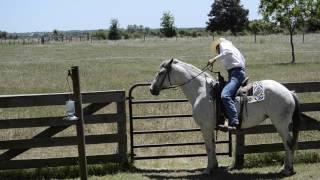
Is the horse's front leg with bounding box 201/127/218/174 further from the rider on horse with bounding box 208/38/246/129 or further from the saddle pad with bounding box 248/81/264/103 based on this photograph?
the saddle pad with bounding box 248/81/264/103

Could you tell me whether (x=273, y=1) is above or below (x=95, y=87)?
above

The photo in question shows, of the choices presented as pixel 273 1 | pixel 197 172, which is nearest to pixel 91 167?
pixel 197 172

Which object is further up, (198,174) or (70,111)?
(70,111)

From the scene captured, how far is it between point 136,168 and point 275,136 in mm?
4619

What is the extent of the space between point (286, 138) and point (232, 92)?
4.30 ft

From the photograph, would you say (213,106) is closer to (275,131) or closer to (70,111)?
(275,131)

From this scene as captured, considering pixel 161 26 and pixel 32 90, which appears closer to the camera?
pixel 32 90

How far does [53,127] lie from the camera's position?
10.0 m

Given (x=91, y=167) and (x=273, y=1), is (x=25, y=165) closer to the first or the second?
(x=91, y=167)

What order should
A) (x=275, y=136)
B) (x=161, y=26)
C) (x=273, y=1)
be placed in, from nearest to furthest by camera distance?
(x=275, y=136) → (x=273, y=1) → (x=161, y=26)

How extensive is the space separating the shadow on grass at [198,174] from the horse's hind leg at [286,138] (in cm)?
17

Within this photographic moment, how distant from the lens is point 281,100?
9.26 meters

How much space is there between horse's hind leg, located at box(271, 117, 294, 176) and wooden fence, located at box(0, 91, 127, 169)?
2.96 m

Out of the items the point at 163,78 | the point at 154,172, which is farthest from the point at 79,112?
the point at 154,172
